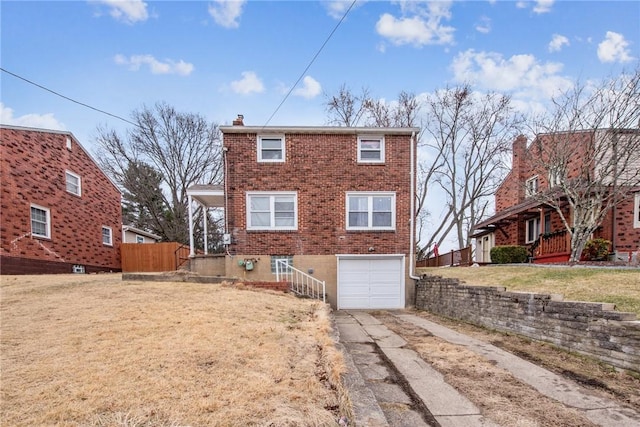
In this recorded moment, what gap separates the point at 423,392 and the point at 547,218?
14.2 meters

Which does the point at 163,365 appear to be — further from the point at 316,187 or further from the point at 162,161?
the point at 162,161

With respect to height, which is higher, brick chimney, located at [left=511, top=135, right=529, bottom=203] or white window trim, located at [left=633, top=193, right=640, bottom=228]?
brick chimney, located at [left=511, top=135, right=529, bottom=203]

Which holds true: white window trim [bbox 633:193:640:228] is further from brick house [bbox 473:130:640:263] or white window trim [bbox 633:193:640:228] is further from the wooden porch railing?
the wooden porch railing

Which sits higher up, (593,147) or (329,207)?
(593,147)

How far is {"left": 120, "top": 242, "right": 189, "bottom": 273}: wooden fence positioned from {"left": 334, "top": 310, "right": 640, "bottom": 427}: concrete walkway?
577 inches

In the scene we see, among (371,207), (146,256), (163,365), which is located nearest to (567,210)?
(371,207)

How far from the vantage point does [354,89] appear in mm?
22844

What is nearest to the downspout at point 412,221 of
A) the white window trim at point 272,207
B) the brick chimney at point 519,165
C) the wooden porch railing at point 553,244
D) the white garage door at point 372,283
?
the white garage door at point 372,283

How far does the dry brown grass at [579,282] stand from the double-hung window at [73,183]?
16812 mm

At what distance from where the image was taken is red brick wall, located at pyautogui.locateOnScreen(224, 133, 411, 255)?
37.4 feet

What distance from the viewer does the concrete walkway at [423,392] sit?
2.99 meters

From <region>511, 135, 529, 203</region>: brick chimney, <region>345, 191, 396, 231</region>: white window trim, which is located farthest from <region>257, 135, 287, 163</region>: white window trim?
<region>511, 135, 529, 203</region>: brick chimney

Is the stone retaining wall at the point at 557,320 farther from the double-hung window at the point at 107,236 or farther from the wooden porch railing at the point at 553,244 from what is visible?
the double-hung window at the point at 107,236

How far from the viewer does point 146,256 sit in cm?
1747
